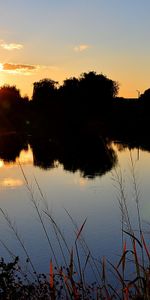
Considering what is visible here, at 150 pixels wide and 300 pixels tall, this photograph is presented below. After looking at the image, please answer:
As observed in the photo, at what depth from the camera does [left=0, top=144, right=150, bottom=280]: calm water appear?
439 inches

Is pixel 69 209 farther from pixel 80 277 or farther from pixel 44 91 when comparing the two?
pixel 44 91

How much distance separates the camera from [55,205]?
16812 millimetres

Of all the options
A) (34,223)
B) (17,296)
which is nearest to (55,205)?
(34,223)

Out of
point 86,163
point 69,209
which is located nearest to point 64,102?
point 86,163

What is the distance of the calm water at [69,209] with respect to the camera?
11148 mm

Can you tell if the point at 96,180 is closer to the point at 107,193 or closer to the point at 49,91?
the point at 107,193

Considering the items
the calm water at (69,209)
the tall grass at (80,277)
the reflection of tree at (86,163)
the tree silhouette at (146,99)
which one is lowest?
the reflection of tree at (86,163)

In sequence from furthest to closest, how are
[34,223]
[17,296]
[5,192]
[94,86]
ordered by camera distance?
[94,86], [5,192], [34,223], [17,296]

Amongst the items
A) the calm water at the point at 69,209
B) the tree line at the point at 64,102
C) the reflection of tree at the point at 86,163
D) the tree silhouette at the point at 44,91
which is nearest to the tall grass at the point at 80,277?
the calm water at the point at 69,209

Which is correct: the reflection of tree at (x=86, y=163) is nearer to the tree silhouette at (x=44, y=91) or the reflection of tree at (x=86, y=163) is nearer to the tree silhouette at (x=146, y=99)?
the tree silhouette at (x=146, y=99)

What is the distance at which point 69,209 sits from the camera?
16047mm

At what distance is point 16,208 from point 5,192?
410 cm

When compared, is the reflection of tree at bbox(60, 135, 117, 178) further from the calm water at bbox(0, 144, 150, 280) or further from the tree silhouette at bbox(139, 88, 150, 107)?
the tree silhouette at bbox(139, 88, 150, 107)

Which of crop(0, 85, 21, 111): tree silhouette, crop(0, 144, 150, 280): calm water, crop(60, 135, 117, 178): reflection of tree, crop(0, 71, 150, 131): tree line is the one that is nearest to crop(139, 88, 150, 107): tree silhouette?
crop(0, 71, 150, 131): tree line
